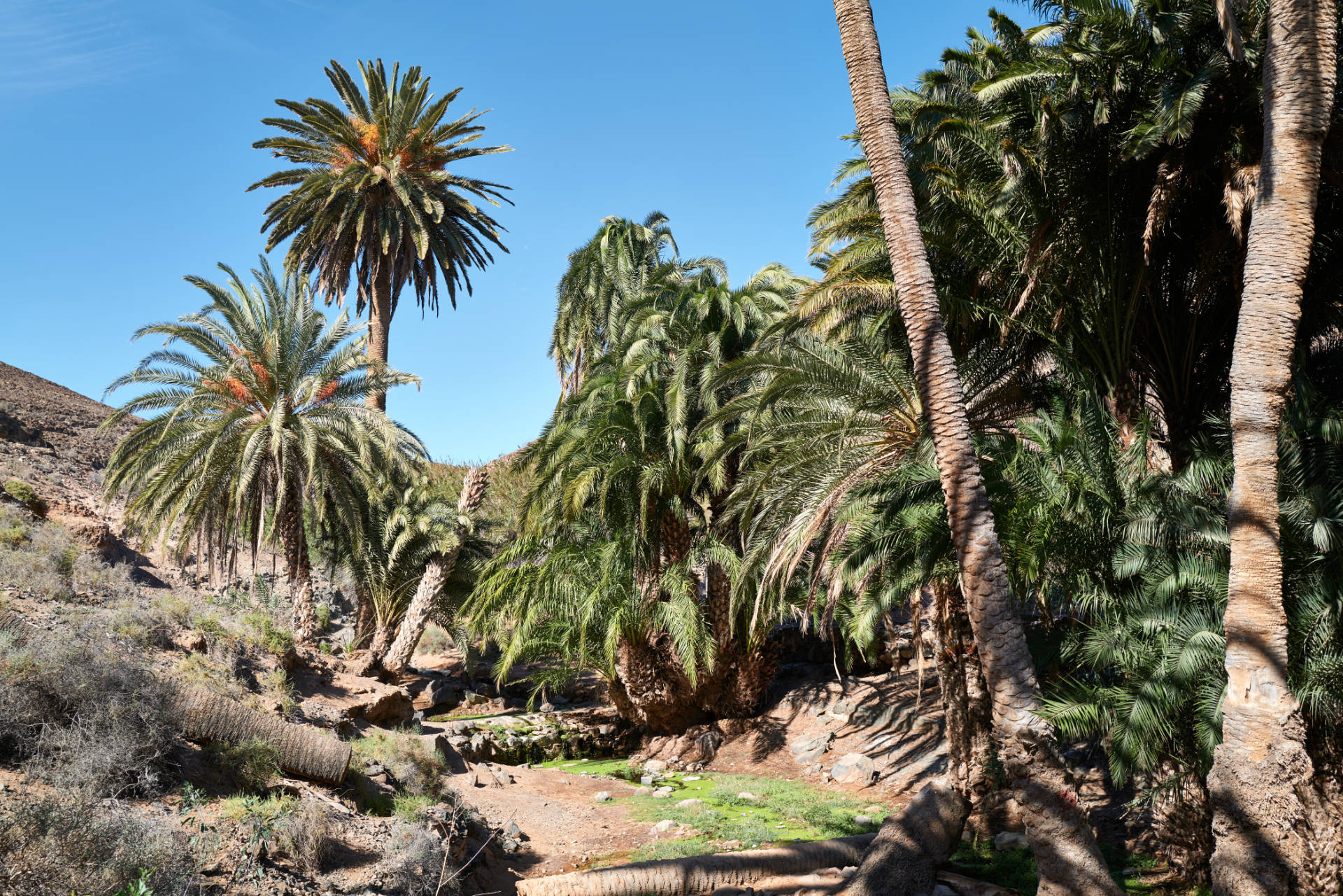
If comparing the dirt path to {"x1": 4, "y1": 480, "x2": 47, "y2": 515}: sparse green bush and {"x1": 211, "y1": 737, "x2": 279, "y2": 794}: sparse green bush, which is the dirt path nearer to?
{"x1": 211, "y1": 737, "x2": 279, "y2": 794}: sparse green bush

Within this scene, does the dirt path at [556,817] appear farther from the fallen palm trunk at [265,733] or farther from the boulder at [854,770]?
the boulder at [854,770]

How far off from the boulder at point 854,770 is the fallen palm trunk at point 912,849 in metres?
4.44

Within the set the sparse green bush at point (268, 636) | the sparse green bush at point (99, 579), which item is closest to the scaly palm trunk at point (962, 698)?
the sparse green bush at point (268, 636)

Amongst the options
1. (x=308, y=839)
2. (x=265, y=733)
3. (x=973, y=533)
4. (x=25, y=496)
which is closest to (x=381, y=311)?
(x=25, y=496)

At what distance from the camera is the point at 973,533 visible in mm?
Result: 7406

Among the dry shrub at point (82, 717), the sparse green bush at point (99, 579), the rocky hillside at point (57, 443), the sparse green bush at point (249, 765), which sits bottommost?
the sparse green bush at point (249, 765)

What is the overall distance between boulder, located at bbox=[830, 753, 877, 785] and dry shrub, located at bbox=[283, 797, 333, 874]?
31.7 feet

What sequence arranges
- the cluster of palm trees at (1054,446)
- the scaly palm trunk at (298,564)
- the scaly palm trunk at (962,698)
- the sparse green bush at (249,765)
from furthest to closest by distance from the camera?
the scaly palm trunk at (298,564) → the scaly palm trunk at (962,698) → the sparse green bush at (249,765) → the cluster of palm trees at (1054,446)

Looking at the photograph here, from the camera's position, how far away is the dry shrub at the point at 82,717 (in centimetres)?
646

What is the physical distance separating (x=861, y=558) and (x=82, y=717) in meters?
8.82

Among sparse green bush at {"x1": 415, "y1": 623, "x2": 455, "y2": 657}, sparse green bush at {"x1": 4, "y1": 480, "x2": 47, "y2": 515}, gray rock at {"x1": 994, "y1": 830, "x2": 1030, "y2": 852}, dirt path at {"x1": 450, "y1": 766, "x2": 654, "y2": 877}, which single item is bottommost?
dirt path at {"x1": 450, "y1": 766, "x2": 654, "y2": 877}

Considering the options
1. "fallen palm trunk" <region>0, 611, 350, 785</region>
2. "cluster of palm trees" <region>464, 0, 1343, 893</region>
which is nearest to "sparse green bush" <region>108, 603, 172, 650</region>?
"fallen palm trunk" <region>0, 611, 350, 785</region>

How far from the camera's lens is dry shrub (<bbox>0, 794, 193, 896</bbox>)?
4.96 meters

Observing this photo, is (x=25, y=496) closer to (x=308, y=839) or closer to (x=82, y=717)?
(x=82, y=717)
